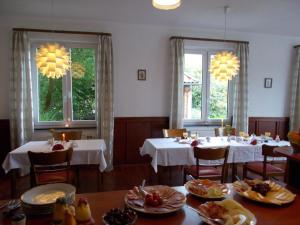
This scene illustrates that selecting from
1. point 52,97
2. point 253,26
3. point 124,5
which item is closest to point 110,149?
point 52,97

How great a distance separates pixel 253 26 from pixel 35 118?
4640mm

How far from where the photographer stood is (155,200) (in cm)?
130

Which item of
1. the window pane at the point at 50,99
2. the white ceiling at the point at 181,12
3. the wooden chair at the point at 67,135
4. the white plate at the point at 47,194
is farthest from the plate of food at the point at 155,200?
the window pane at the point at 50,99

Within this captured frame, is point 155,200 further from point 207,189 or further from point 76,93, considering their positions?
point 76,93

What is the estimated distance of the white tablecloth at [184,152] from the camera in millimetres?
3195

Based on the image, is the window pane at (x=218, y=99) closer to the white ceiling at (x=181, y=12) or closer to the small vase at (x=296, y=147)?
the white ceiling at (x=181, y=12)

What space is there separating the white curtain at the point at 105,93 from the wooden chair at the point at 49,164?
1.60 m

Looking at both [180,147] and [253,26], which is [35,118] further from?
[253,26]

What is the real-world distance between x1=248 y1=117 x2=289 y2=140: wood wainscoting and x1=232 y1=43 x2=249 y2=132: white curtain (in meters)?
0.40

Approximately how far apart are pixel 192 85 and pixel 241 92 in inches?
41.6

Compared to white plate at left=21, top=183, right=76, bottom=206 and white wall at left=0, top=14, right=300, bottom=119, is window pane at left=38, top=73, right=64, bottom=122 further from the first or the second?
white plate at left=21, top=183, right=76, bottom=206

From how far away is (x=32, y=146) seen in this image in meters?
3.30

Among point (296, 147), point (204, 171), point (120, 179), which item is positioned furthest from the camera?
point (120, 179)

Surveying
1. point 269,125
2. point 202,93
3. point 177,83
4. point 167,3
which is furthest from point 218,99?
point 167,3
